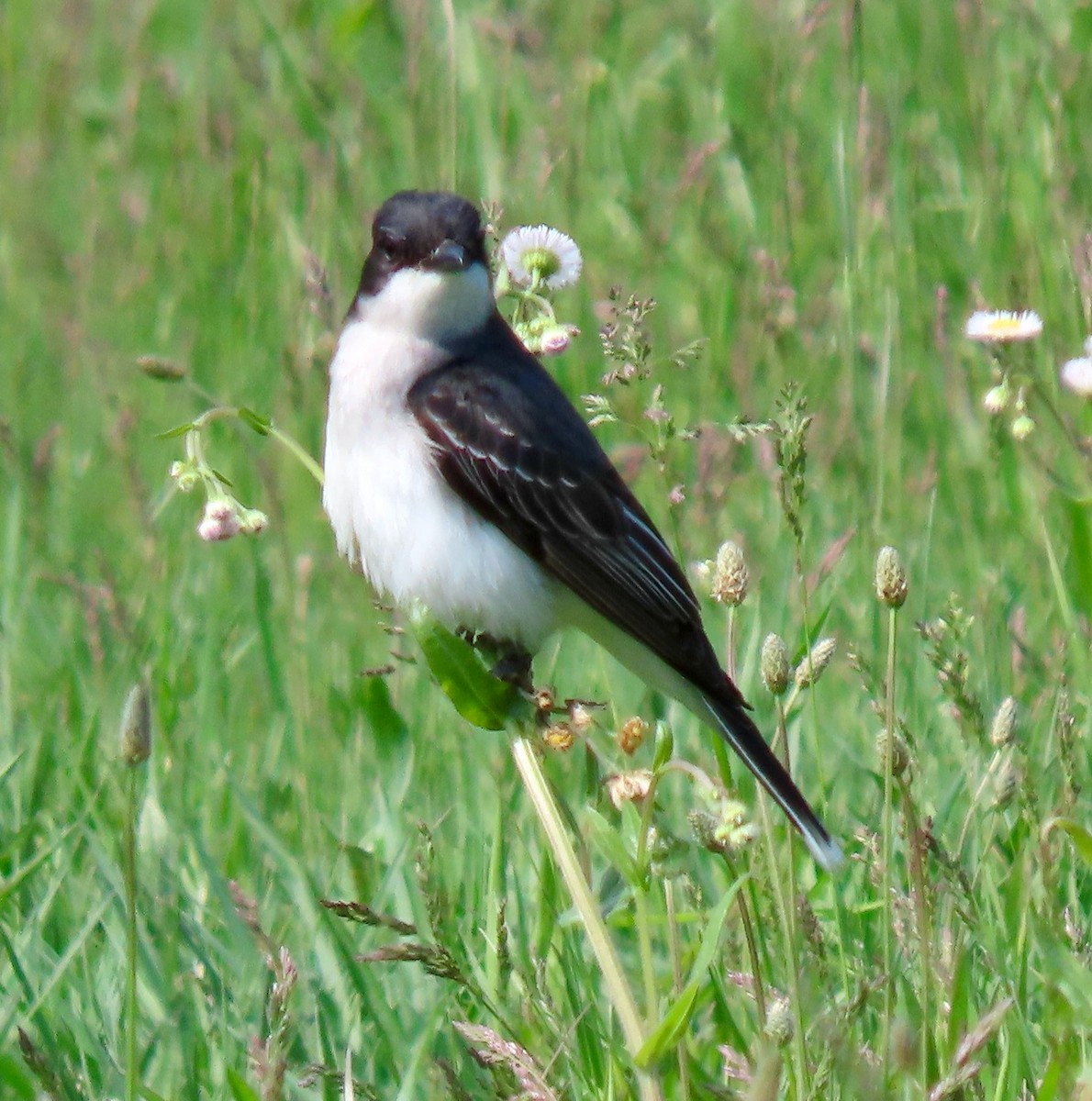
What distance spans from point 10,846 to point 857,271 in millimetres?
2624

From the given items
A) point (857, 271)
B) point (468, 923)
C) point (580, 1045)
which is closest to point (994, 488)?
point (857, 271)

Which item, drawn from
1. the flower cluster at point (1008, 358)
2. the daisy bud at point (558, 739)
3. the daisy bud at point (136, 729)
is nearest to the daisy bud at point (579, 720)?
the daisy bud at point (558, 739)

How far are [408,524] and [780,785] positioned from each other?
107 cm

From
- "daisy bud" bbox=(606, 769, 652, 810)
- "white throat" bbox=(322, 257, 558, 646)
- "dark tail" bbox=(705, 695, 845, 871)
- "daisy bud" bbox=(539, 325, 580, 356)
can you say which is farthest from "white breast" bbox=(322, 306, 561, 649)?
"daisy bud" bbox=(606, 769, 652, 810)

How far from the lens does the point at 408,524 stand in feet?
12.3

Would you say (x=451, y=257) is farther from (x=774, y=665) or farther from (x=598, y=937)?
(x=598, y=937)

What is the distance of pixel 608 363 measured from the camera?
19.5 ft

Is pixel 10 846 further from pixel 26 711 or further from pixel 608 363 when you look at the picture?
pixel 608 363

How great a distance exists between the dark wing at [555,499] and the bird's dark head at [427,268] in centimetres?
13

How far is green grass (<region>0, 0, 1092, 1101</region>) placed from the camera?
2.81 metres

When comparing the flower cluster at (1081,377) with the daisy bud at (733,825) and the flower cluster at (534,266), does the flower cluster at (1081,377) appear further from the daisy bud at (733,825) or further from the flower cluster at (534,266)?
the daisy bud at (733,825)

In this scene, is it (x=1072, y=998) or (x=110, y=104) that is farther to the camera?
(x=110, y=104)

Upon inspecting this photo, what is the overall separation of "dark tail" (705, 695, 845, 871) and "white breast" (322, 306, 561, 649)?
0.58 m

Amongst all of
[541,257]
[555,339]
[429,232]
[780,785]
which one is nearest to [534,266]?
[541,257]
